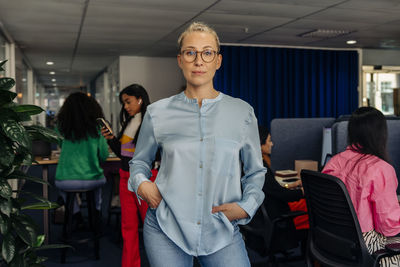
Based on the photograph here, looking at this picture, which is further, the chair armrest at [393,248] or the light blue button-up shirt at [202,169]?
the chair armrest at [393,248]

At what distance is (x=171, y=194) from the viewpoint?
49.3 inches

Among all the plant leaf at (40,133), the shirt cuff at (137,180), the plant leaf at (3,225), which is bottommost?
the plant leaf at (3,225)

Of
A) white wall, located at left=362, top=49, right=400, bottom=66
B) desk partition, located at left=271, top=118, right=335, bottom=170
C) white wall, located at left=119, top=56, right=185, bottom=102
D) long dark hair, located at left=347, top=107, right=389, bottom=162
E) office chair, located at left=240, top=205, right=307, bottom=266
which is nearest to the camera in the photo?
long dark hair, located at left=347, top=107, right=389, bottom=162

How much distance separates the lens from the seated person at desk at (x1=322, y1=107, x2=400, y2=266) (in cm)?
218

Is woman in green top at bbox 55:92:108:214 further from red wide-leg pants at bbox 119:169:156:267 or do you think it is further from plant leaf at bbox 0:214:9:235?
plant leaf at bbox 0:214:9:235

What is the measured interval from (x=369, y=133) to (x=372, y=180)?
0.92 ft

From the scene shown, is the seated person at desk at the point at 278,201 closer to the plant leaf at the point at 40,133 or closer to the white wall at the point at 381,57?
the plant leaf at the point at 40,133

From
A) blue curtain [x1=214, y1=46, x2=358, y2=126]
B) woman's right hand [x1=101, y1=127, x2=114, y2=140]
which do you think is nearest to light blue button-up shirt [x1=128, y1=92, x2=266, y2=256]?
woman's right hand [x1=101, y1=127, x2=114, y2=140]

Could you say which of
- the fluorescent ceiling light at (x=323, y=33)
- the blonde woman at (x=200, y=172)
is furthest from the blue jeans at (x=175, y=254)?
the fluorescent ceiling light at (x=323, y=33)

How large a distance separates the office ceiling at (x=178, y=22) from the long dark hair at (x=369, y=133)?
2.20m

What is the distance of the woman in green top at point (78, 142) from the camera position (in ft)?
11.8

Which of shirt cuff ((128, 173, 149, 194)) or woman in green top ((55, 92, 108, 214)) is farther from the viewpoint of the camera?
woman in green top ((55, 92, 108, 214))

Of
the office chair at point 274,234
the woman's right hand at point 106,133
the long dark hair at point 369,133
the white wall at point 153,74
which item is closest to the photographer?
the long dark hair at point 369,133

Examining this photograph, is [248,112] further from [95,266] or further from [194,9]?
[194,9]
